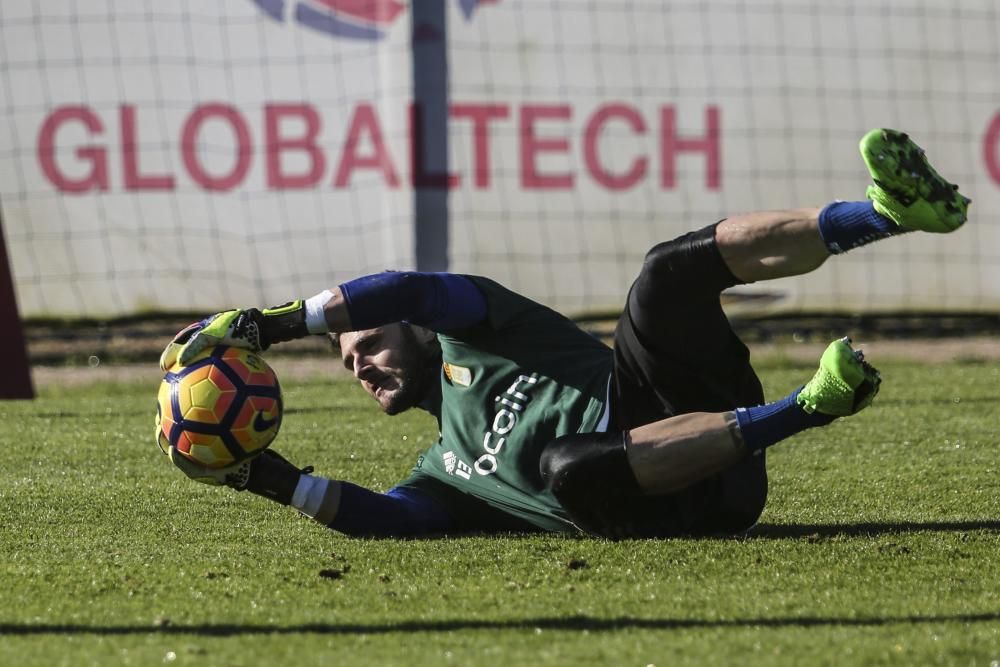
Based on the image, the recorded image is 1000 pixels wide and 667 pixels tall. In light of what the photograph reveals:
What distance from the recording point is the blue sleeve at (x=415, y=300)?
179 inches

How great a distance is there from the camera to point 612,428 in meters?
4.61

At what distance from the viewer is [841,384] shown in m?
4.10

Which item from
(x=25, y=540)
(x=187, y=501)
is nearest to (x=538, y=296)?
(x=187, y=501)

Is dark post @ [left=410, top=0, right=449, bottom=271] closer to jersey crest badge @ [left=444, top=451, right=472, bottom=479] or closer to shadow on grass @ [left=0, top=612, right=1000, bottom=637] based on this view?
jersey crest badge @ [left=444, top=451, right=472, bottom=479]

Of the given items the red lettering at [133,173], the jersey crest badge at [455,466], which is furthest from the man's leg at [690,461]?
the red lettering at [133,173]

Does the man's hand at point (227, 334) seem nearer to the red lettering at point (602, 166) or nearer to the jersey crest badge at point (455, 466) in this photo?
the jersey crest badge at point (455, 466)

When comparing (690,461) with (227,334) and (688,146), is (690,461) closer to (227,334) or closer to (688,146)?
(227,334)

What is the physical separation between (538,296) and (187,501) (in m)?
→ 5.57

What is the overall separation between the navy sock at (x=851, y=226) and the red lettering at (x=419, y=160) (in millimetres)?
6735

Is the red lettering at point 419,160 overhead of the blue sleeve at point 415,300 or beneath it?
overhead

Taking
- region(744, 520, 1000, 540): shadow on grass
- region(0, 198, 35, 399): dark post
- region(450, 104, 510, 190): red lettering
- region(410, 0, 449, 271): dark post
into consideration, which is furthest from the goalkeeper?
region(450, 104, 510, 190): red lettering

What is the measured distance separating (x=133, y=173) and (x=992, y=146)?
5758 millimetres

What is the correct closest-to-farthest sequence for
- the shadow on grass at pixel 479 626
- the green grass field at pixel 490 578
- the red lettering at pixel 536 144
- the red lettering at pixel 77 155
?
the green grass field at pixel 490 578 → the shadow on grass at pixel 479 626 → the red lettering at pixel 77 155 → the red lettering at pixel 536 144

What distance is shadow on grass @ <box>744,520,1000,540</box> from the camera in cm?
462
